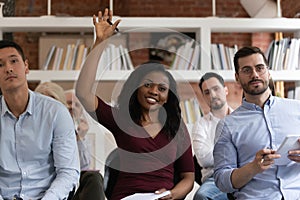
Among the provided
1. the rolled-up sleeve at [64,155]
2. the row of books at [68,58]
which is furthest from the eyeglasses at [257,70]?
the row of books at [68,58]

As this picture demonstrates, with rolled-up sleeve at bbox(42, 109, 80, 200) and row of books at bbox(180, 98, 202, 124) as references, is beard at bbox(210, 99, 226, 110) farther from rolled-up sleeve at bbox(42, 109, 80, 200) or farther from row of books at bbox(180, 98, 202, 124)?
rolled-up sleeve at bbox(42, 109, 80, 200)

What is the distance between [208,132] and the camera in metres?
2.73

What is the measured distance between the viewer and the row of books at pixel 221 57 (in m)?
4.44

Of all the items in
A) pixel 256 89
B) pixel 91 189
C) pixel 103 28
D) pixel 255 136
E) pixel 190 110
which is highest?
pixel 103 28

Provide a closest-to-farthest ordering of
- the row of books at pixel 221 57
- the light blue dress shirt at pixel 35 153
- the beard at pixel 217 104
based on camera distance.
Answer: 1. the light blue dress shirt at pixel 35 153
2. the beard at pixel 217 104
3. the row of books at pixel 221 57

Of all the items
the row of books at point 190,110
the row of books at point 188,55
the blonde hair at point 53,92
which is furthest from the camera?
the blonde hair at point 53,92

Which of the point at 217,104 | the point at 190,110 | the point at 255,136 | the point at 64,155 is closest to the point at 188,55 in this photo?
the point at 217,104

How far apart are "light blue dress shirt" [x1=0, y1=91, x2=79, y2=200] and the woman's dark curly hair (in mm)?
270

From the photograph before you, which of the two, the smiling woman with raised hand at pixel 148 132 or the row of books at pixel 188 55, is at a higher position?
the row of books at pixel 188 55

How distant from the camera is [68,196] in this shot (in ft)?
8.46

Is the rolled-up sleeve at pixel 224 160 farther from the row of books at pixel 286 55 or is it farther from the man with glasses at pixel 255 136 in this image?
the row of books at pixel 286 55

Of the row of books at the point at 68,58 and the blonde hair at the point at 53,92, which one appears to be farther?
the row of books at the point at 68,58

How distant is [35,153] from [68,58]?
2111 millimetres

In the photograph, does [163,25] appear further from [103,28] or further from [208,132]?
[103,28]
